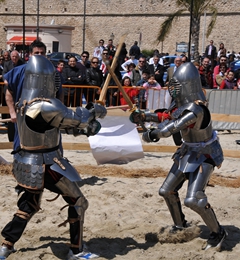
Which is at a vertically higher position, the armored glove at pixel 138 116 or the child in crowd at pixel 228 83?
the armored glove at pixel 138 116

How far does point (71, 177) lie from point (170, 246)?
1.24m

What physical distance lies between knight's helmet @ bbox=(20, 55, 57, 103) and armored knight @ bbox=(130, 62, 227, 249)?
107 cm

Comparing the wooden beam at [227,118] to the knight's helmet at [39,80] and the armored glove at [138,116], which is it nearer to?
the armored glove at [138,116]

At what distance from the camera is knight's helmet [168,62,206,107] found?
188 inches

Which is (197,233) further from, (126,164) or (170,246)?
(126,164)

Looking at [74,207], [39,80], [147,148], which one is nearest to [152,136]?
[74,207]

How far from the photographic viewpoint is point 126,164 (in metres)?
8.12

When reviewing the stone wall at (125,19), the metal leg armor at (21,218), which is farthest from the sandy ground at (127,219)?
the stone wall at (125,19)

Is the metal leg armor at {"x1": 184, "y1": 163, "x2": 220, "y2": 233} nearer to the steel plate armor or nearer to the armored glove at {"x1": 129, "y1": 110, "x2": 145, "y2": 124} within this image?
the steel plate armor

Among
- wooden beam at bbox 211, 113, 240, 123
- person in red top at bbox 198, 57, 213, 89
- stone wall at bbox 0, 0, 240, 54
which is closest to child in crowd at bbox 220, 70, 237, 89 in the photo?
person in red top at bbox 198, 57, 213, 89

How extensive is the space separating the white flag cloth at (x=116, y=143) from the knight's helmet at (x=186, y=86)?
292cm

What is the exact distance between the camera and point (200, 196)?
4.70m

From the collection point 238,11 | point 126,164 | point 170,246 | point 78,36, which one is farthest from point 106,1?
point 170,246

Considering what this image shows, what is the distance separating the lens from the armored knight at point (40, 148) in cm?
428
